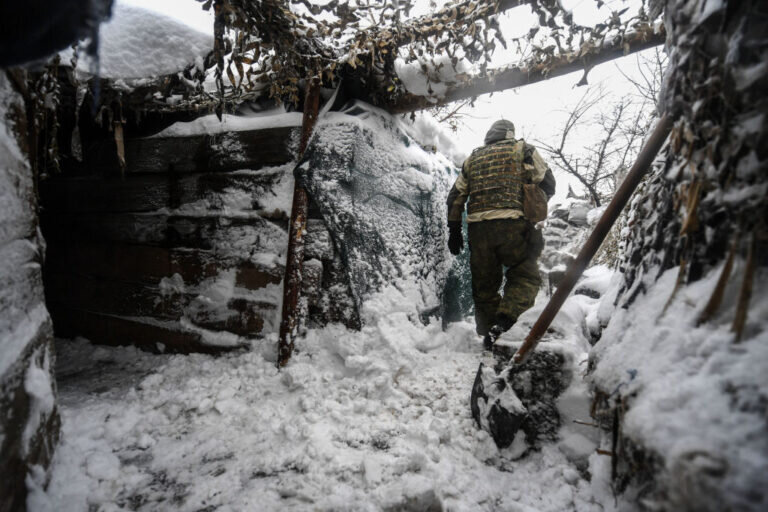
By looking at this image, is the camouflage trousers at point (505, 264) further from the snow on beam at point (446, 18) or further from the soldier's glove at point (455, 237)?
the snow on beam at point (446, 18)

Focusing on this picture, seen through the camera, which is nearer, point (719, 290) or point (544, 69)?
point (719, 290)

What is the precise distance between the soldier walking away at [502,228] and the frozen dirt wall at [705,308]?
6.00 feet

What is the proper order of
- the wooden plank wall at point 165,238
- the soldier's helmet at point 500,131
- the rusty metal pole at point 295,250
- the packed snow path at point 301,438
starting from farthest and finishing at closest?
1. the soldier's helmet at point 500,131
2. the wooden plank wall at point 165,238
3. the rusty metal pole at point 295,250
4. the packed snow path at point 301,438

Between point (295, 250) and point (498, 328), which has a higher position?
point (295, 250)

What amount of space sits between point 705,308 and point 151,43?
9.20ft

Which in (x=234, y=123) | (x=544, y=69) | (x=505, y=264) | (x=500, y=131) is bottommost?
(x=505, y=264)

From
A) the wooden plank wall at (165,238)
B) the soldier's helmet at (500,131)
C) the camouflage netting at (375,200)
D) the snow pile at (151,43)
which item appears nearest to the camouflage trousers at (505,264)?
the camouflage netting at (375,200)

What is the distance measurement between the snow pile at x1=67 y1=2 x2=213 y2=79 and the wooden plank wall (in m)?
0.76

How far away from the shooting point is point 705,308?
0.69 meters

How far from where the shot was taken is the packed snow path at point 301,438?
4.37ft

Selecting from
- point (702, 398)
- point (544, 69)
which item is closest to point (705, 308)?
point (702, 398)

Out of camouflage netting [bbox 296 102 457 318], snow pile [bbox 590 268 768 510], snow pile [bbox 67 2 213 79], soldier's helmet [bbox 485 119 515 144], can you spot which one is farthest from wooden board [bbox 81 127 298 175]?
snow pile [bbox 590 268 768 510]

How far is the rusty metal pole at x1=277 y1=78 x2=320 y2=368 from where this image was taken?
2322 mm

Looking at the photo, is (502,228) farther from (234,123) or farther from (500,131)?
(234,123)
